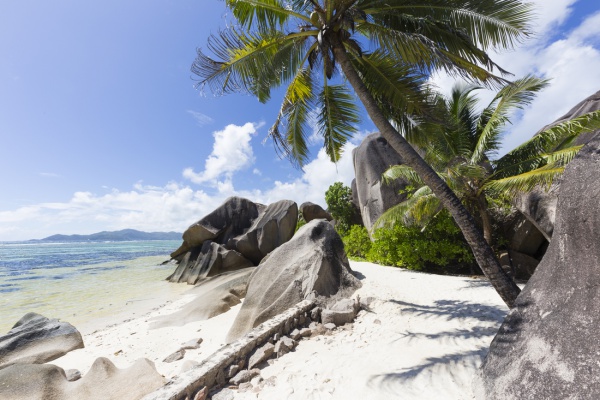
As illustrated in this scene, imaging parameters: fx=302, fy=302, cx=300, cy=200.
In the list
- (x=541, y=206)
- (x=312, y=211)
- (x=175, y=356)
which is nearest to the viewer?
(x=175, y=356)

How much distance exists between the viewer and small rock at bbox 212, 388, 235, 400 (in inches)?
149

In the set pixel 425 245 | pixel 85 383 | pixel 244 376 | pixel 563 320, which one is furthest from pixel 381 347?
pixel 425 245

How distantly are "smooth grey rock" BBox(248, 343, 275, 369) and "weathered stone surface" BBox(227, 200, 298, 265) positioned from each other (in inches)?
580

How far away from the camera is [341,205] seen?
21.9 metres

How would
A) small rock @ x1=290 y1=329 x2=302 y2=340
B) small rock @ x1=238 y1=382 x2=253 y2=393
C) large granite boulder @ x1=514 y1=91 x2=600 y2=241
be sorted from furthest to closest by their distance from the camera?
1. large granite boulder @ x1=514 y1=91 x2=600 y2=241
2. small rock @ x1=290 y1=329 x2=302 y2=340
3. small rock @ x1=238 y1=382 x2=253 y2=393

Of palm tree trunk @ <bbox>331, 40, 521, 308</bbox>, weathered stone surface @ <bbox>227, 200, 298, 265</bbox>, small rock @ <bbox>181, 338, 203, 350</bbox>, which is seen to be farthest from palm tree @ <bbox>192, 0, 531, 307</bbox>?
weathered stone surface @ <bbox>227, 200, 298, 265</bbox>

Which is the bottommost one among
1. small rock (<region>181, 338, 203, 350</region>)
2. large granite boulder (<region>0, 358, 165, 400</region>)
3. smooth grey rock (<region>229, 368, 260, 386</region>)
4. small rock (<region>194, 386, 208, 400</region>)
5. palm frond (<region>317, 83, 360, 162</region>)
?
small rock (<region>181, 338, 203, 350</region>)

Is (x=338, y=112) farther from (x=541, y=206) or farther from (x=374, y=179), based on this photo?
(x=374, y=179)

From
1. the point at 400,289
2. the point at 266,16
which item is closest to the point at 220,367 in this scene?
the point at 400,289

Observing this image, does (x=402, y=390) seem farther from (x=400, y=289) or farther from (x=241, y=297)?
(x=241, y=297)

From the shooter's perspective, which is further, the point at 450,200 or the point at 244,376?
the point at 450,200

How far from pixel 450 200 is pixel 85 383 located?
6.58m

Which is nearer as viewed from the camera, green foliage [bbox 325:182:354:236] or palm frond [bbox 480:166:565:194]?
palm frond [bbox 480:166:565:194]

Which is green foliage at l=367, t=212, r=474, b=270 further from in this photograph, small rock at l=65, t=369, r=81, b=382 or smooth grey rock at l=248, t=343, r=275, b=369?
small rock at l=65, t=369, r=81, b=382
